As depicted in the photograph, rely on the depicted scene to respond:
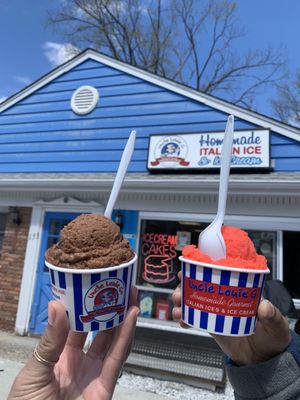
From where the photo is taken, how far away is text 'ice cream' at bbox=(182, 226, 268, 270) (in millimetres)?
1585

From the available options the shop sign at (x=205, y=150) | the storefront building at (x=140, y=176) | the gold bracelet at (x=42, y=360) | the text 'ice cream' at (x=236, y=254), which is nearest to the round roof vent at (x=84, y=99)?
the storefront building at (x=140, y=176)

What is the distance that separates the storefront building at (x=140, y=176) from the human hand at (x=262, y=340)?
4067 mm

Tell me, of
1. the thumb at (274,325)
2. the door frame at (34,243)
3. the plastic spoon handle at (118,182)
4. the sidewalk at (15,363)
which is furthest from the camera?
the door frame at (34,243)

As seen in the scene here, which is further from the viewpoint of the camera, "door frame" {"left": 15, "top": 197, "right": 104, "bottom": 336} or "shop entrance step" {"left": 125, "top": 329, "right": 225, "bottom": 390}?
"door frame" {"left": 15, "top": 197, "right": 104, "bottom": 336}

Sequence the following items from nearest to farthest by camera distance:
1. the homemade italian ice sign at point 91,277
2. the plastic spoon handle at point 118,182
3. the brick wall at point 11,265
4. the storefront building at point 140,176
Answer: the homemade italian ice sign at point 91,277
the plastic spoon handle at point 118,182
the storefront building at point 140,176
the brick wall at point 11,265

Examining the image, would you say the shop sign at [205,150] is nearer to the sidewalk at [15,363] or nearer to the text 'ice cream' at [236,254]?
the sidewalk at [15,363]

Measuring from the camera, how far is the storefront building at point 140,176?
580 cm

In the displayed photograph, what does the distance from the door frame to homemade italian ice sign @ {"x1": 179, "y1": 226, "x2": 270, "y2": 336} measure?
5363 millimetres

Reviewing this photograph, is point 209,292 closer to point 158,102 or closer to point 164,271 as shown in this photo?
point 164,271

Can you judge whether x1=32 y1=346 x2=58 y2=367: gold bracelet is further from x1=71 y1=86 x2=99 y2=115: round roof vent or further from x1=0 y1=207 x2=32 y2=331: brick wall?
x1=71 y1=86 x2=99 y2=115: round roof vent

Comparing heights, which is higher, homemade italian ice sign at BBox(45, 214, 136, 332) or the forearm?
homemade italian ice sign at BBox(45, 214, 136, 332)

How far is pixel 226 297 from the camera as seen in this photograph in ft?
5.11

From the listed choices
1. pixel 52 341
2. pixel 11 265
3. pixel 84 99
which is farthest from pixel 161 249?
pixel 52 341

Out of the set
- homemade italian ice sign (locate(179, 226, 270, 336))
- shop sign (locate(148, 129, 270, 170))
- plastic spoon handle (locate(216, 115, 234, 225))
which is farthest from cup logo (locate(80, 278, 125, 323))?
shop sign (locate(148, 129, 270, 170))
